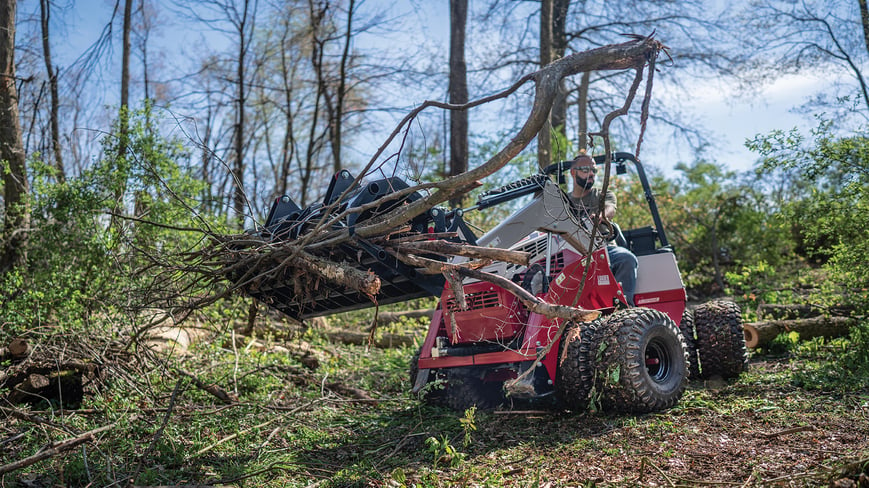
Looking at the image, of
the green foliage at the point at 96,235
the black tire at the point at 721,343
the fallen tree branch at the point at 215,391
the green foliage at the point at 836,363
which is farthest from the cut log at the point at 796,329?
the green foliage at the point at 96,235

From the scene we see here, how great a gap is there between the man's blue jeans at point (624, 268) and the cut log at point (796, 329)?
2.78 meters

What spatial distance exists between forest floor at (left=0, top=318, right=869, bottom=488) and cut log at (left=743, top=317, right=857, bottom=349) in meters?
1.02

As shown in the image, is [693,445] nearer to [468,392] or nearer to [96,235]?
[468,392]

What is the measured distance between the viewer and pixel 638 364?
5.07 metres

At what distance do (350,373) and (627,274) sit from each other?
12.5ft

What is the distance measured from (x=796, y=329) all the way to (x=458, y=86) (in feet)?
24.1

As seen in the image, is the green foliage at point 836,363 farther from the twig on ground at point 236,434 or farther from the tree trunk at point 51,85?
the tree trunk at point 51,85

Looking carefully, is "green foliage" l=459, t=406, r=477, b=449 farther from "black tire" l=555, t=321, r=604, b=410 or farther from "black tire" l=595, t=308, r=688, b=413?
"black tire" l=595, t=308, r=688, b=413

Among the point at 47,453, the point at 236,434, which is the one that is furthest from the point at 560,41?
the point at 47,453

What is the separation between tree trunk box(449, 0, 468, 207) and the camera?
496 inches

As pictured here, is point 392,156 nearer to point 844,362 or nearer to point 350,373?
point 350,373

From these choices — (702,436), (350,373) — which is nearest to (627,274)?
(702,436)

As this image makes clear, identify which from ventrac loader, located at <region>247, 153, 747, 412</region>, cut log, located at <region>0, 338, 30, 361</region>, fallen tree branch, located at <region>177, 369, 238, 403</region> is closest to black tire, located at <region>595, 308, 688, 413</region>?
ventrac loader, located at <region>247, 153, 747, 412</region>

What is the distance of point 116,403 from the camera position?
607 cm
